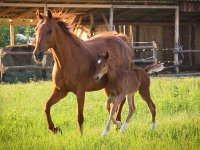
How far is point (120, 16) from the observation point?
2872cm

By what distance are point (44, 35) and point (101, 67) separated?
1155 millimetres

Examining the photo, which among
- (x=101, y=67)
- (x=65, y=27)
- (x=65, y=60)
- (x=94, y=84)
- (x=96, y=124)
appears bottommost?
(x=96, y=124)

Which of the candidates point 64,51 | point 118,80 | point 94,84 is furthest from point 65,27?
point 118,80

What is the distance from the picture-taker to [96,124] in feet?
34.6

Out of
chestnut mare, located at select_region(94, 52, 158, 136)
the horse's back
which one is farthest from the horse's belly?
the horse's back

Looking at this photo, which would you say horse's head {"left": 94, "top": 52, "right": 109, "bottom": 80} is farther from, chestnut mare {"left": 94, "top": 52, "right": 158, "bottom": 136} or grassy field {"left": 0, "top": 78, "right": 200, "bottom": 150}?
grassy field {"left": 0, "top": 78, "right": 200, "bottom": 150}

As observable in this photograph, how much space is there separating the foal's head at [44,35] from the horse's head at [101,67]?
86 centimetres

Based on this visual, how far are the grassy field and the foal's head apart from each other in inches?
52.7

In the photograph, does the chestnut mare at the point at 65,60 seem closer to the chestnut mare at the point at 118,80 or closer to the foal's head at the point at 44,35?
the foal's head at the point at 44,35

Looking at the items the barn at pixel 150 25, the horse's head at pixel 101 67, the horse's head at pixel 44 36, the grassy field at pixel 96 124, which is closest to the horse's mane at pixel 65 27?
the horse's head at pixel 44 36

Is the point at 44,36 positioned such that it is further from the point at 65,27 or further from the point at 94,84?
the point at 94,84

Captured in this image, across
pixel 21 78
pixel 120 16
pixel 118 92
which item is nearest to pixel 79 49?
pixel 118 92

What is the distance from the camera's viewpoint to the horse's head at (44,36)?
8758 millimetres

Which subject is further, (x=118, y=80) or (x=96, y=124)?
(x=96, y=124)
